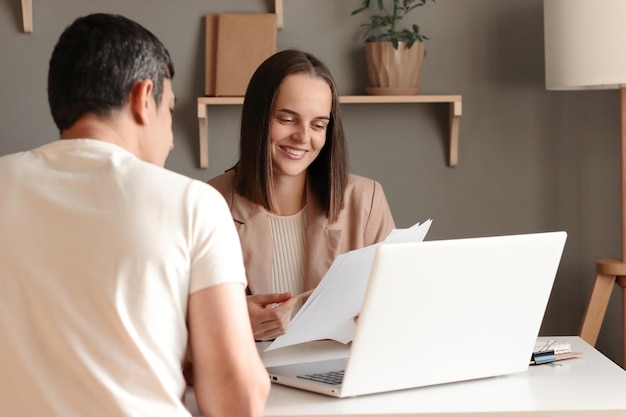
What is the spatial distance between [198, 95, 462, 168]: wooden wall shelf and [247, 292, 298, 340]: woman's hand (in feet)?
5.11

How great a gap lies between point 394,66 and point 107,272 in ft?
7.71

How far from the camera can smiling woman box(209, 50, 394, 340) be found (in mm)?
2215

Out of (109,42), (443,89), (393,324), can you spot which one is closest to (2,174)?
(109,42)

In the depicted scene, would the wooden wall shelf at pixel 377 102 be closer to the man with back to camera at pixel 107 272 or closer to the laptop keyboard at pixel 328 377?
the laptop keyboard at pixel 328 377

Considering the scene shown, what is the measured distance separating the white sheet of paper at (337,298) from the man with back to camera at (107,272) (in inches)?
15.8

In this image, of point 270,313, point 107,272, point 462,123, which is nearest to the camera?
point 107,272

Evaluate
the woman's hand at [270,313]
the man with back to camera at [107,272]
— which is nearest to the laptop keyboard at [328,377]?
the woman's hand at [270,313]

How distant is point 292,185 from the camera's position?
2291 millimetres

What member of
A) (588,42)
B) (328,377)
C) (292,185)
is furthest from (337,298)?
(588,42)

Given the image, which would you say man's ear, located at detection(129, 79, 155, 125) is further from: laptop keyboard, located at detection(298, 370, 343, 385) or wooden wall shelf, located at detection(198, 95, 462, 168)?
wooden wall shelf, located at detection(198, 95, 462, 168)

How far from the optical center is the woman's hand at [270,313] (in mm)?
1754

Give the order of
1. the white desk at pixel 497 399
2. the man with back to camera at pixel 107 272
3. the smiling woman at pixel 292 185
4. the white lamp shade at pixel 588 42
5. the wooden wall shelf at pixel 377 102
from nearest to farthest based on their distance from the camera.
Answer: the man with back to camera at pixel 107 272
the white desk at pixel 497 399
the smiling woman at pixel 292 185
the white lamp shade at pixel 588 42
the wooden wall shelf at pixel 377 102

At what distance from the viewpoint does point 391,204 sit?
3.49m

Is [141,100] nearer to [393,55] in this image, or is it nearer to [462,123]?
[393,55]
